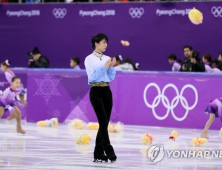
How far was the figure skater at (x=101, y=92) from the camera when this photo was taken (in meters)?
10.5

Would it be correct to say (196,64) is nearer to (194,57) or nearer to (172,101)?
(194,57)

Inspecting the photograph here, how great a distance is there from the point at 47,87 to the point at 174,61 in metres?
4.00

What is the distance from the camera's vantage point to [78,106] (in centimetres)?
1816

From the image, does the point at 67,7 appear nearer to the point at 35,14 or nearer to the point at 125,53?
the point at 35,14

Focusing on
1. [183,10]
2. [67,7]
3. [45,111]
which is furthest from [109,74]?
[67,7]

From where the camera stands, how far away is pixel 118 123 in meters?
16.9

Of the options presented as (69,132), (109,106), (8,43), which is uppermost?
(8,43)

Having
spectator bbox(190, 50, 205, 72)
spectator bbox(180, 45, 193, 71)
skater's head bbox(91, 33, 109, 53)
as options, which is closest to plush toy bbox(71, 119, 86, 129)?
spectator bbox(180, 45, 193, 71)

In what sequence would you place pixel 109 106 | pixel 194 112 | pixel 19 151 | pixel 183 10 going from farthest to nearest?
pixel 183 10
pixel 194 112
pixel 19 151
pixel 109 106

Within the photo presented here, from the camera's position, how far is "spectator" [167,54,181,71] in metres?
19.3

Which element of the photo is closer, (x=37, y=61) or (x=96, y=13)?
(x=37, y=61)

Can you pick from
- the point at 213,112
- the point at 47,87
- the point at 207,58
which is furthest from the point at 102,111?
the point at 207,58

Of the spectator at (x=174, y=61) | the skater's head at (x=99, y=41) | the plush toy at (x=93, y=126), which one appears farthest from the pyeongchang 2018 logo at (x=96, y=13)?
the skater's head at (x=99, y=41)

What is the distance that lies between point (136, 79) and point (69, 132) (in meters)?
2.91
